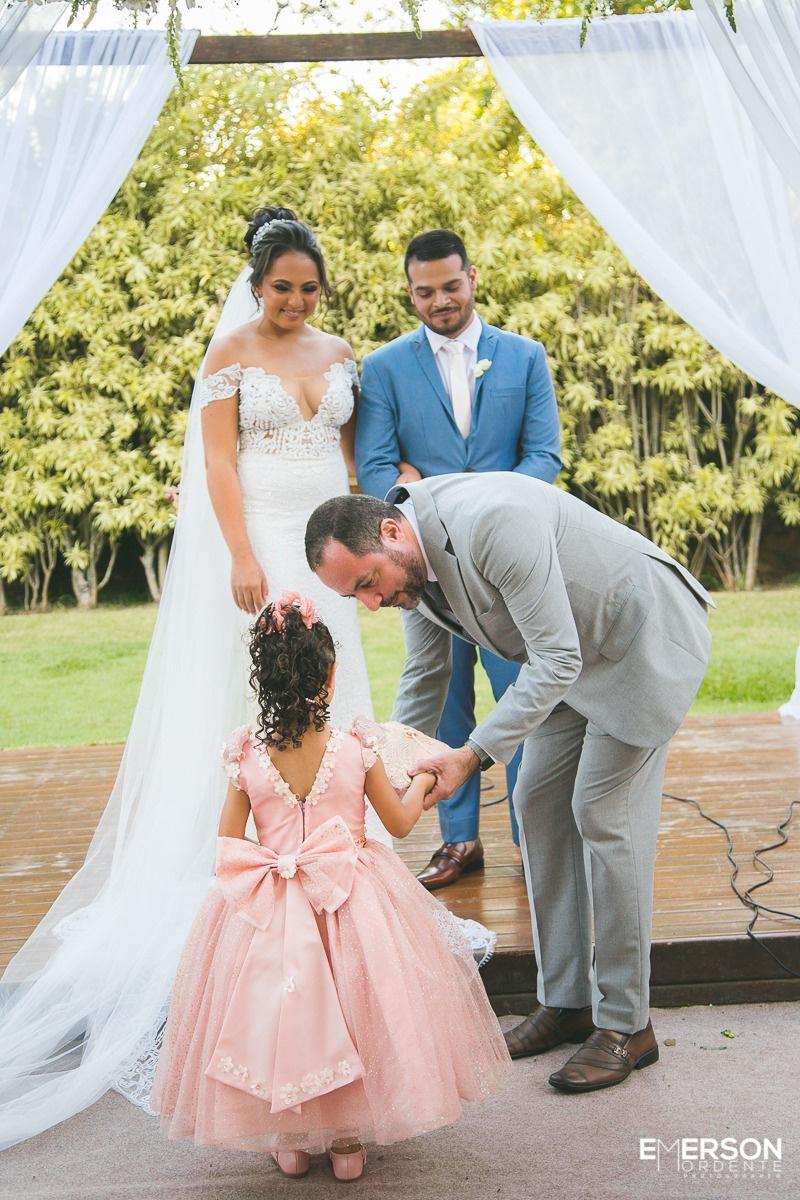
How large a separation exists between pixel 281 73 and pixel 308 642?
674 centimetres

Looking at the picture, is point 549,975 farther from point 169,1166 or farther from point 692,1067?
point 169,1166

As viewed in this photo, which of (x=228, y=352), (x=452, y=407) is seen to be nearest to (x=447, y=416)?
(x=452, y=407)

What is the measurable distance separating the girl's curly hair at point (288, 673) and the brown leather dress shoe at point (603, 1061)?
3.01 ft

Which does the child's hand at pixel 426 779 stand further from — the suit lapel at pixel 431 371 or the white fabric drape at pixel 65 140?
the white fabric drape at pixel 65 140

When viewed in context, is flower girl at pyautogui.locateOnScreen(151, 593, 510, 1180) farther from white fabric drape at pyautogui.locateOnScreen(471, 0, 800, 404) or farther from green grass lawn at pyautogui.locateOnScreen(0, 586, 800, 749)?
green grass lawn at pyautogui.locateOnScreen(0, 586, 800, 749)

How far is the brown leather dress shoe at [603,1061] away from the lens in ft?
8.21

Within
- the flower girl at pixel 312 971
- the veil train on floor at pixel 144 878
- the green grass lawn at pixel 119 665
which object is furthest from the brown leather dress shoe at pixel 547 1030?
the green grass lawn at pixel 119 665

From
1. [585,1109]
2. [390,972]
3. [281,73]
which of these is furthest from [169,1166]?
[281,73]

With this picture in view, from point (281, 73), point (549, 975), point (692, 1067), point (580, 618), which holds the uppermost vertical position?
point (281, 73)

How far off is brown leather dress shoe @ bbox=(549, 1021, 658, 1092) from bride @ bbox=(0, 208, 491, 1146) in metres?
0.44

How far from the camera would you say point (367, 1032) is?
2.14m

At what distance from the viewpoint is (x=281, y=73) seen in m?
7.98

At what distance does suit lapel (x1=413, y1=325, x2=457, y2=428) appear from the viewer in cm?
337

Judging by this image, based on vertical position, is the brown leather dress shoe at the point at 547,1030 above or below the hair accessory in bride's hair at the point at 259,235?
below
